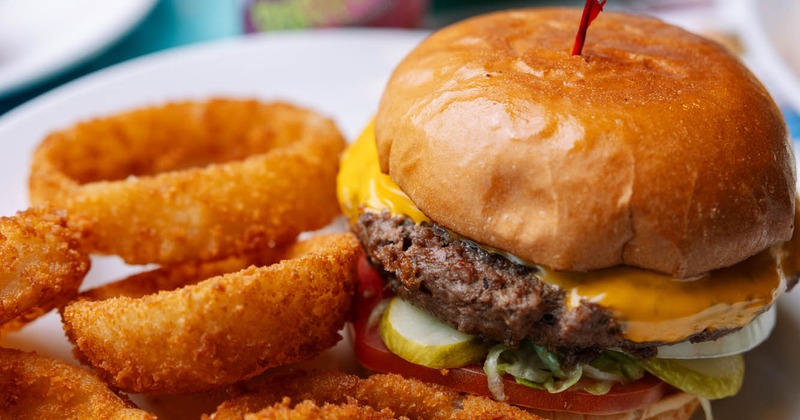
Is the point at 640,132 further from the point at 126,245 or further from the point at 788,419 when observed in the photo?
the point at 126,245

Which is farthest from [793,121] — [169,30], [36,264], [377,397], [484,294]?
[169,30]

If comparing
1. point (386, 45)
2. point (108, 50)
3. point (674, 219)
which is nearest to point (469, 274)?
point (674, 219)

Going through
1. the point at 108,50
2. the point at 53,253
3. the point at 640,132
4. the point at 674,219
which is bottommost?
the point at 108,50

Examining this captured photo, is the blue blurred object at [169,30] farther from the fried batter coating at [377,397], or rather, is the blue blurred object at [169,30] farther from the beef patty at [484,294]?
the beef patty at [484,294]

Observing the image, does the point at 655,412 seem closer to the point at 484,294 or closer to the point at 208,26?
the point at 484,294


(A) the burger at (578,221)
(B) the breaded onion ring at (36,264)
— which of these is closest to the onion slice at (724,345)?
(A) the burger at (578,221)
